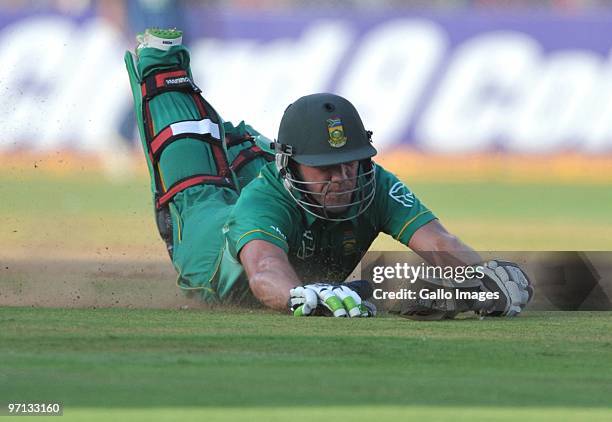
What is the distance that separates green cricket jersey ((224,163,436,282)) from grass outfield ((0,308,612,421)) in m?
0.52

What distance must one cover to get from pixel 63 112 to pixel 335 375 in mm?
12286

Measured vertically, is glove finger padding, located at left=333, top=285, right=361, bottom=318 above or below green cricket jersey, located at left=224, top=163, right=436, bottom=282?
below

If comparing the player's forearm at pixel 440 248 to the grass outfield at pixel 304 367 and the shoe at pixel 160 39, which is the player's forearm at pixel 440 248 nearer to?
the grass outfield at pixel 304 367

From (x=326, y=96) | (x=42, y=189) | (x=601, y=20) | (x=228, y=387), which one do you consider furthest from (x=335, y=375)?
(x=601, y=20)

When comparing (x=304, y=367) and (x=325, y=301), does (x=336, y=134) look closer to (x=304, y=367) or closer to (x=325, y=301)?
(x=325, y=301)

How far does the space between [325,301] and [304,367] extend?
158cm

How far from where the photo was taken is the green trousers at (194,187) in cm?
792

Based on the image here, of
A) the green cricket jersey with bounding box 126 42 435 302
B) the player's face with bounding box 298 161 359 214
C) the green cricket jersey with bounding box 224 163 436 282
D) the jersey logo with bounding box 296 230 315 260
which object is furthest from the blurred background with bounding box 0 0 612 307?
the player's face with bounding box 298 161 359 214

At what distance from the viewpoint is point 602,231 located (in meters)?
→ 15.0

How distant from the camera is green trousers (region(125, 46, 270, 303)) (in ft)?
26.0

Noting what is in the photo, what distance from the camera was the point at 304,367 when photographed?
517 centimetres

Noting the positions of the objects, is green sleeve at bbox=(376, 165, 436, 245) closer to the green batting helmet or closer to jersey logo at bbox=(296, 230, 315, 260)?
the green batting helmet

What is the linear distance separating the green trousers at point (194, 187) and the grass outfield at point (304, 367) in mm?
876
